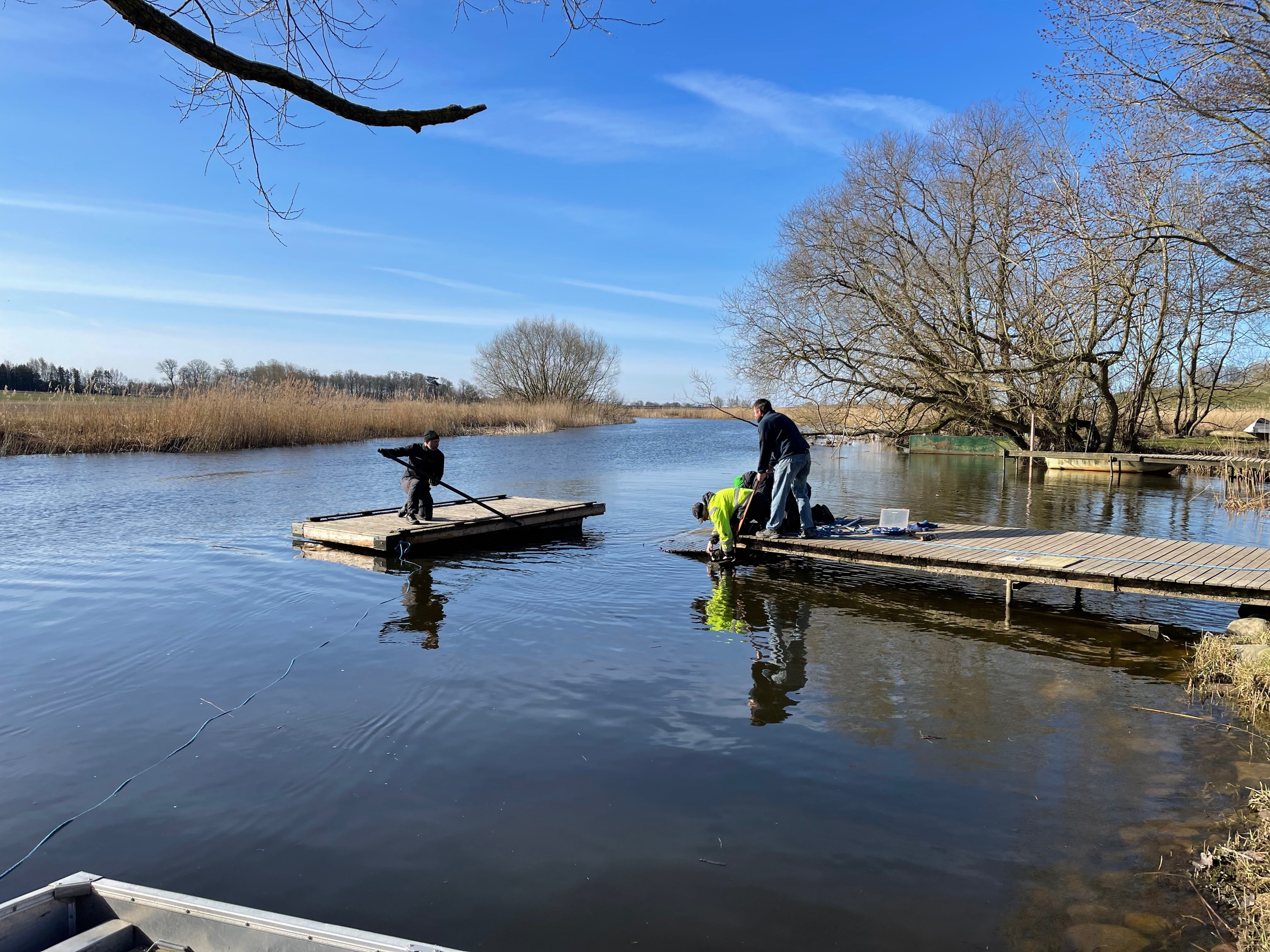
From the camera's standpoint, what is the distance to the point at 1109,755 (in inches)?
203

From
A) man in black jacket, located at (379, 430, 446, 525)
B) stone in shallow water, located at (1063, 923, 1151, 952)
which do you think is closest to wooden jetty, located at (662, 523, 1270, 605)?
man in black jacket, located at (379, 430, 446, 525)

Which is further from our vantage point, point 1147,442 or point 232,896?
point 1147,442

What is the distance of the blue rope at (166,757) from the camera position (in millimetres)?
4004

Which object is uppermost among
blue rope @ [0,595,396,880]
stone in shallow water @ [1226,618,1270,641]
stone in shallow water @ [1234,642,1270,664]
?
stone in shallow water @ [1226,618,1270,641]

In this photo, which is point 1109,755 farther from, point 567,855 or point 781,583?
point 781,583

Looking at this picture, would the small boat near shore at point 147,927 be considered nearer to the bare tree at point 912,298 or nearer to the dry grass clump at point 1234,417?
the bare tree at point 912,298

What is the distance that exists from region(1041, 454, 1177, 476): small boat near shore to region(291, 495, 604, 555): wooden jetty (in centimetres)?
1718

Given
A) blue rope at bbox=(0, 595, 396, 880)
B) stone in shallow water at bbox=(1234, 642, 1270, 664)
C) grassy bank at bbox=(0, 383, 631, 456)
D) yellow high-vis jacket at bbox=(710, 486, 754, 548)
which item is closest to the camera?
blue rope at bbox=(0, 595, 396, 880)

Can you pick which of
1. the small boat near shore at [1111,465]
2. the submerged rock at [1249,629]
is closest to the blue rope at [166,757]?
the submerged rock at [1249,629]

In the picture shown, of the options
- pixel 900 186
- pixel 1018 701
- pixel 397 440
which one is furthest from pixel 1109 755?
pixel 397 440

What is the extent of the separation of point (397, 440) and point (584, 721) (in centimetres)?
3299

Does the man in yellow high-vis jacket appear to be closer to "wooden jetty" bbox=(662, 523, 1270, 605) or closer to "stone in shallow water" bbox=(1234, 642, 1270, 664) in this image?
"wooden jetty" bbox=(662, 523, 1270, 605)

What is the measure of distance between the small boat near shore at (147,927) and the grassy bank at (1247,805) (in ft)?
10.8

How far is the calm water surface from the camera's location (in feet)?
12.1
